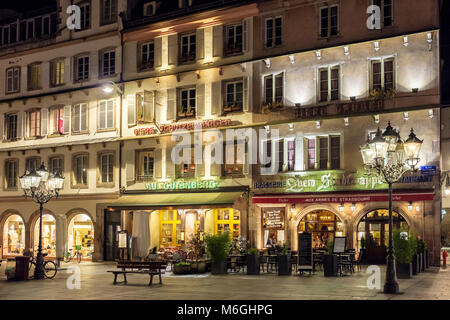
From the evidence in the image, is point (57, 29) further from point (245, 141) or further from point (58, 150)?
point (245, 141)

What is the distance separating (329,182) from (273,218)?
11.7 ft

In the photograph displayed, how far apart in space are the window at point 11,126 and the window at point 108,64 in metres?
7.02

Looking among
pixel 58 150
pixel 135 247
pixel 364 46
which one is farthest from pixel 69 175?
pixel 364 46

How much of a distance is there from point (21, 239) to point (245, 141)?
640 inches

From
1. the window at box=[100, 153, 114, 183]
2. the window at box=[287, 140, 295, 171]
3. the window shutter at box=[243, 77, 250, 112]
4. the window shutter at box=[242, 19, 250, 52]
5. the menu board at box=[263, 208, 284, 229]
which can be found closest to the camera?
the window at box=[287, 140, 295, 171]

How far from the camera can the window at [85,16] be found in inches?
1453

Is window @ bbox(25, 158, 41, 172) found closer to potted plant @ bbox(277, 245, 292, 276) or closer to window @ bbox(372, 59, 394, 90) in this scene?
potted plant @ bbox(277, 245, 292, 276)

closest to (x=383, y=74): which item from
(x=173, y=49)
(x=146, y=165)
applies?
(x=173, y=49)

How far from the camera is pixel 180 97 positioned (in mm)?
33219

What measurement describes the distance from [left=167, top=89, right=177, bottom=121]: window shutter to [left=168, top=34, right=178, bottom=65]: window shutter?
155 centimetres

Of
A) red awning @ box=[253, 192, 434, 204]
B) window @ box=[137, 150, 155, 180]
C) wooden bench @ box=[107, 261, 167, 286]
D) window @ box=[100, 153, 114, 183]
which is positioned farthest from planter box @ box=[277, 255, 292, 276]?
window @ box=[100, 153, 114, 183]

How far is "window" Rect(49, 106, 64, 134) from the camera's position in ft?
121

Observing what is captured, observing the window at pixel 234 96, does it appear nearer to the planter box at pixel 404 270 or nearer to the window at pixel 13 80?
the planter box at pixel 404 270

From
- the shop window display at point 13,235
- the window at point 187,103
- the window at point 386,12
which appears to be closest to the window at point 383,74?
the window at point 386,12
